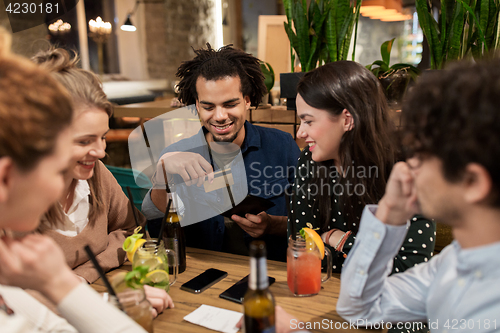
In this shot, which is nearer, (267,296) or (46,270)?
(46,270)

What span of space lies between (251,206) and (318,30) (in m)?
1.47

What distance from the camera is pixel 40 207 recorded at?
0.69 m

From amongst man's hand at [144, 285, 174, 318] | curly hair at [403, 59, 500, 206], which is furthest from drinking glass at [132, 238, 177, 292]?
curly hair at [403, 59, 500, 206]

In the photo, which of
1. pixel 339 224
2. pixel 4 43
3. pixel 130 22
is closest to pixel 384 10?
pixel 130 22

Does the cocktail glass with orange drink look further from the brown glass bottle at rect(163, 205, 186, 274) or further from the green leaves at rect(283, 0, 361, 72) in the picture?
the green leaves at rect(283, 0, 361, 72)

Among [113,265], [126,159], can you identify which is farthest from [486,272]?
[126,159]

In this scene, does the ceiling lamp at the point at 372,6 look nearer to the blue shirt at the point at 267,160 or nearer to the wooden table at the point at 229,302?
the blue shirt at the point at 267,160

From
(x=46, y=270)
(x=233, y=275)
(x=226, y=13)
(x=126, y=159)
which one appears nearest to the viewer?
(x=46, y=270)

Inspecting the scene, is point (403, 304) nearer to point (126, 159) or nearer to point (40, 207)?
point (40, 207)

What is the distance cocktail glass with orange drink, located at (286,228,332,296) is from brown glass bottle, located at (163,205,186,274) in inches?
15.9

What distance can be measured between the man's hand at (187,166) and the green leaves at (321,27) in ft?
4.17

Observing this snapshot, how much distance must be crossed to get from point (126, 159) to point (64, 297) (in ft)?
15.6

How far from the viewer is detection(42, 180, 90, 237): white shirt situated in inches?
53.6

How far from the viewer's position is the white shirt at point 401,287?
81 centimetres
